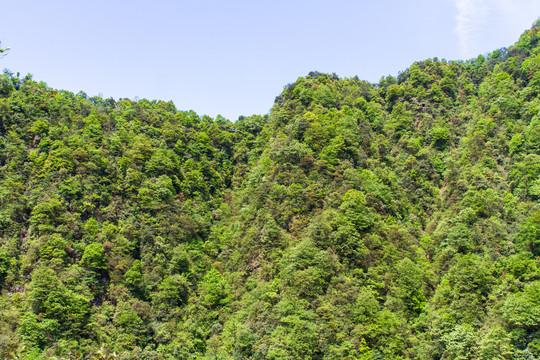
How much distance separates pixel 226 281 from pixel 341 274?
18.4 m

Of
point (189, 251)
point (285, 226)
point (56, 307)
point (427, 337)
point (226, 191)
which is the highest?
point (226, 191)

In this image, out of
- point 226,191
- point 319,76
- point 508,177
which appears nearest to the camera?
point 508,177

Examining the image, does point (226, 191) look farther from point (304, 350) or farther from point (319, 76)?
point (304, 350)

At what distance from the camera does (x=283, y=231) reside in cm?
5297

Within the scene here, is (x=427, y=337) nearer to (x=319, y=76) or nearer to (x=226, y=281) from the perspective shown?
(x=226, y=281)

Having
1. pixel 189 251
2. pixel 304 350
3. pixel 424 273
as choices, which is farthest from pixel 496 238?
pixel 189 251

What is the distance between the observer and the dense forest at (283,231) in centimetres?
4159

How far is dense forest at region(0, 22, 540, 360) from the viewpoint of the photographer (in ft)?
136

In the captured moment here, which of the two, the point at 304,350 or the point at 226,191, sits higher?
the point at 226,191

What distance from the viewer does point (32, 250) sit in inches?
2019

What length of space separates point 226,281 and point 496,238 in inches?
1421

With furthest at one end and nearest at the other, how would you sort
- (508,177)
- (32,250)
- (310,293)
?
1. (508,177)
2. (32,250)
3. (310,293)

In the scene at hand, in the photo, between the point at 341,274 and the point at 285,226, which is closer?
the point at 341,274

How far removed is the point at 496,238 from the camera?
1850 inches
